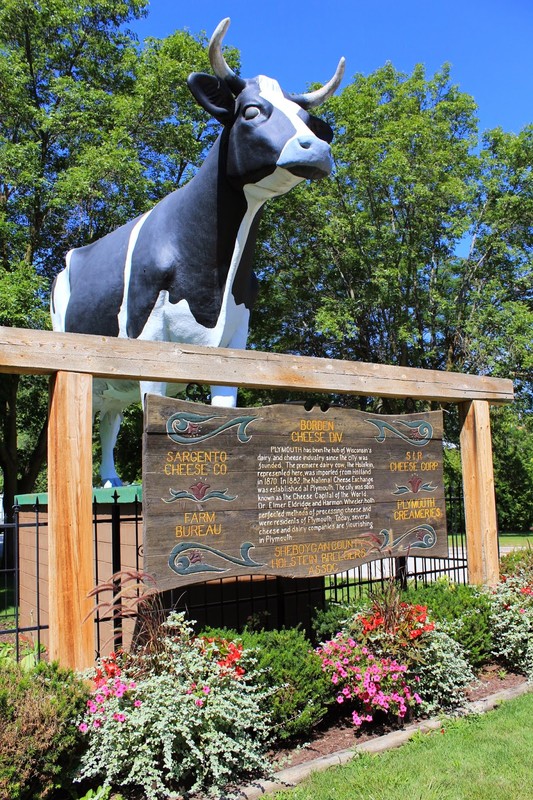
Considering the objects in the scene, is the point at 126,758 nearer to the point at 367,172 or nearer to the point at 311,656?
the point at 311,656

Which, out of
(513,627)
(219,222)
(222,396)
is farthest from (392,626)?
(219,222)

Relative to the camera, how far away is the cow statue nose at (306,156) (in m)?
4.75

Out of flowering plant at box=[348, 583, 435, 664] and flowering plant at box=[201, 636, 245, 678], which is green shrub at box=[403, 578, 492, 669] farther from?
flowering plant at box=[201, 636, 245, 678]

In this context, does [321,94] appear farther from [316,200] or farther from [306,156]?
[316,200]

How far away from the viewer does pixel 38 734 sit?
10.7 ft

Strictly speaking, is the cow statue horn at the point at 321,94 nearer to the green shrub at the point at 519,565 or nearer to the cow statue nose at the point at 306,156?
the cow statue nose at the point at 306,156

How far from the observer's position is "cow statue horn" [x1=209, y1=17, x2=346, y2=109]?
16.2 ft

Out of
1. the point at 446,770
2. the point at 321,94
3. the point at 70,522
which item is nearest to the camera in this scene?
the point at 446,770

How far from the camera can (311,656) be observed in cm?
446

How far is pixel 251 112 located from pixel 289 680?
4.02 metres

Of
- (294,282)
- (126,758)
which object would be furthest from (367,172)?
(126,758)

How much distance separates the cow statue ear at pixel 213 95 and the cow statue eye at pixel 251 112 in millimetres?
239

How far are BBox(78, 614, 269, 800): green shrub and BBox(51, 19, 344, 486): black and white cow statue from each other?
2036 millimetres

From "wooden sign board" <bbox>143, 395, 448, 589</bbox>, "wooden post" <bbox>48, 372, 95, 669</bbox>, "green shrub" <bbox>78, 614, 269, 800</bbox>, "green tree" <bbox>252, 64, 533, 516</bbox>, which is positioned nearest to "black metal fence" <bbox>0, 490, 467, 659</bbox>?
"wooden sign board" <bbox>143, 395, 448, 589</bbox>
